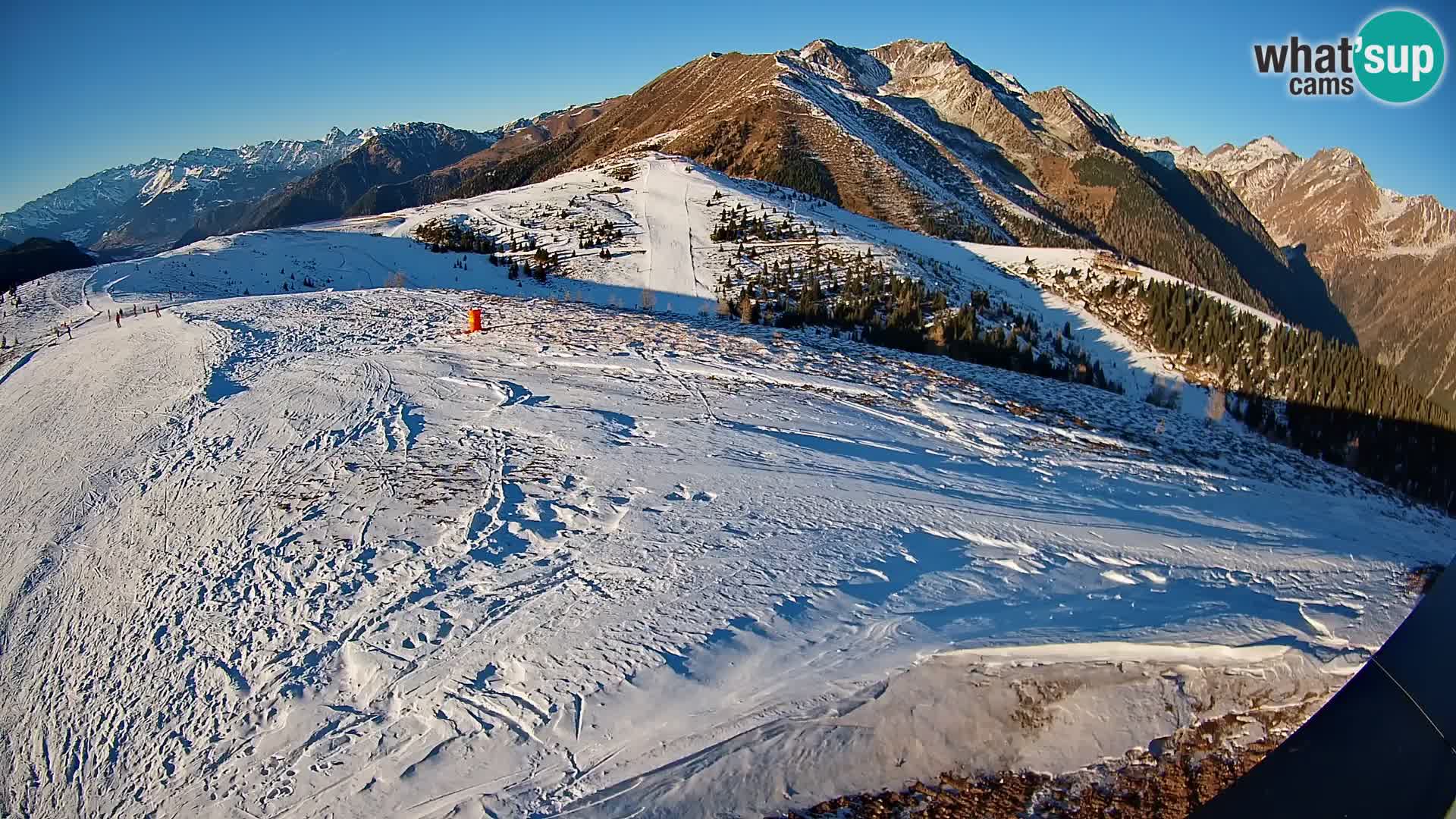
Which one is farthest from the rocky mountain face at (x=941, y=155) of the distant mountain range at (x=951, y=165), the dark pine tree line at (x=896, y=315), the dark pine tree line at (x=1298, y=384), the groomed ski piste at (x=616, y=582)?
the groomed ski piste at (x=616, y=582)

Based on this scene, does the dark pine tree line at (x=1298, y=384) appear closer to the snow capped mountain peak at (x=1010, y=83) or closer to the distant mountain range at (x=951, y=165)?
the distant mountain range at (x=951, y=165)

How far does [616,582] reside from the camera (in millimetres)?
5457

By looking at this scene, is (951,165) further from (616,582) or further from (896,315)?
(616,582)

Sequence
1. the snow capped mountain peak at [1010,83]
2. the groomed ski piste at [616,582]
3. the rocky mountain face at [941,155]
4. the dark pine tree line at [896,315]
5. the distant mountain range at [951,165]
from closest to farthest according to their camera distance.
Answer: the groomed ski piste at [616,582] < the dark pine tree line at [896,315] < the rocky mountain face at [941,155] < the distant mountain range at [951,165] < the snow capped mountain peak at [1010,83]

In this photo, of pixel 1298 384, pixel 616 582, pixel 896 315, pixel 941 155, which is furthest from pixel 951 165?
pixel 616 582

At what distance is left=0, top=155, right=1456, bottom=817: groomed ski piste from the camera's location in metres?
4.01

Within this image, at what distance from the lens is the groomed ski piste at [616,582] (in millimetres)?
4012

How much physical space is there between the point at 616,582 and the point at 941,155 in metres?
111

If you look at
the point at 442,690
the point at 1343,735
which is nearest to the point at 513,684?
the point at 442,690

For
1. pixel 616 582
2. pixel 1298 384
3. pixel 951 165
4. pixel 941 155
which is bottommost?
pixel 1298 384

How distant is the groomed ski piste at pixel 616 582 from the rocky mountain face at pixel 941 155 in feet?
212

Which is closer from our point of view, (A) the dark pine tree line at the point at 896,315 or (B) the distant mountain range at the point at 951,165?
(A) the dark pine tree line at the point at 896,315

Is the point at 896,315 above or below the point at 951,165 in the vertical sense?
below

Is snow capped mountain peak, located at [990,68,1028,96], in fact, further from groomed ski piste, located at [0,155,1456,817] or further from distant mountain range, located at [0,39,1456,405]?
groomed ski piste, located at [0,155,1456,817]
